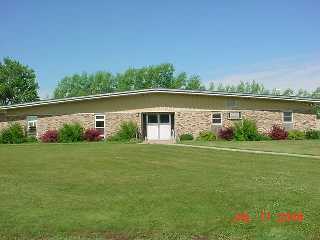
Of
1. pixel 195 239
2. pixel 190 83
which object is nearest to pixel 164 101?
pixel 195 239

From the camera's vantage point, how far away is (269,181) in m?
11.4

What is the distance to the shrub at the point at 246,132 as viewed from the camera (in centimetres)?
3172

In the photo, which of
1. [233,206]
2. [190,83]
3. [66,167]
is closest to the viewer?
[233,206]

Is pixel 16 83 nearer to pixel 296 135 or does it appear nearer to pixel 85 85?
pixel 85 85

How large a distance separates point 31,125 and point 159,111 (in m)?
9.88

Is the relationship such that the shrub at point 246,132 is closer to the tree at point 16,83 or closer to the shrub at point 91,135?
the shrub at point 91,135

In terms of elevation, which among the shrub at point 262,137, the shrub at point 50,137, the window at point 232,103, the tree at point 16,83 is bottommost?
the shrub at point 262,137

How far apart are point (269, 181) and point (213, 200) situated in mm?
2938

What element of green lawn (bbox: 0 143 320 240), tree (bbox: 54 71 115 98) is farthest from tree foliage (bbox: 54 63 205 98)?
green lawn (bbox: 0 143 320 240)

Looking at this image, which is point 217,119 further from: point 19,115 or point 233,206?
point 233,206

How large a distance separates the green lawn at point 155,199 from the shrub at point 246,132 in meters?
16.2

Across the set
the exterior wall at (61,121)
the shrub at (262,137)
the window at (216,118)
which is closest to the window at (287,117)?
the shrub at (262,137)

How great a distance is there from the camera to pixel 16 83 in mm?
71875

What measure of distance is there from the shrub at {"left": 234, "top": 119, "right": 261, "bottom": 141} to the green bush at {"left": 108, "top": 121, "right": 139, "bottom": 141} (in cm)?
720
